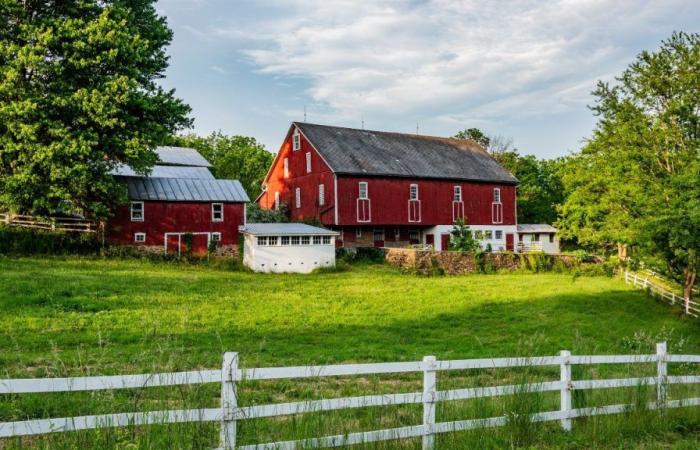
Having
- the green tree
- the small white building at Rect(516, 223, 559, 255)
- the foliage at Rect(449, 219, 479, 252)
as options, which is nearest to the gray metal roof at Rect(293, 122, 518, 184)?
the foliage at Rect(449, 219, 479, 252)

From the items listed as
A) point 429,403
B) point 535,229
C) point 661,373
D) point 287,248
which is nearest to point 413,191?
point 287,248

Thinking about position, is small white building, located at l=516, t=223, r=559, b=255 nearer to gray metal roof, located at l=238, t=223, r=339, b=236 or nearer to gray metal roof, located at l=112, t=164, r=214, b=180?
gray metal roof, located at l=238, t=223, r=339, b=236

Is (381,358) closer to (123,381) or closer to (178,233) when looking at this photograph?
(123,381)

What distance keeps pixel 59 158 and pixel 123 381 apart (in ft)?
81.2

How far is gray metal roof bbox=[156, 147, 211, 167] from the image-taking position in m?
45.2

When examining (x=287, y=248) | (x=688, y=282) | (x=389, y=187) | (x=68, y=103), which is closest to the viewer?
(x=688, y=282)

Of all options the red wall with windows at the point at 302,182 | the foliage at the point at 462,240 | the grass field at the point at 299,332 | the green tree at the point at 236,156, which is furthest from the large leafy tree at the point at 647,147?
the green tree at the point at 236,156

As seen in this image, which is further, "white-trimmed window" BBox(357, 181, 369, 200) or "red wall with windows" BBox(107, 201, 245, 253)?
"white-trimmed window" BBox(357, 181, 369, 200)

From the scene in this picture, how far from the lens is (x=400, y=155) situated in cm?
4544

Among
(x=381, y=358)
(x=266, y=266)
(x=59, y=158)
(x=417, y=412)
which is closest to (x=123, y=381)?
(x=417, y=412)

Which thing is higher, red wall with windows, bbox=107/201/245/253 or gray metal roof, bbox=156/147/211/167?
gray metal roof, bbox=156/147/211/167

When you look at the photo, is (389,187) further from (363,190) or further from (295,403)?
(295,403)

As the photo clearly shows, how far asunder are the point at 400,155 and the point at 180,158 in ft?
57.6

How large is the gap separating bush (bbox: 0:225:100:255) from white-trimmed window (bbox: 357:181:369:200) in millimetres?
17973
